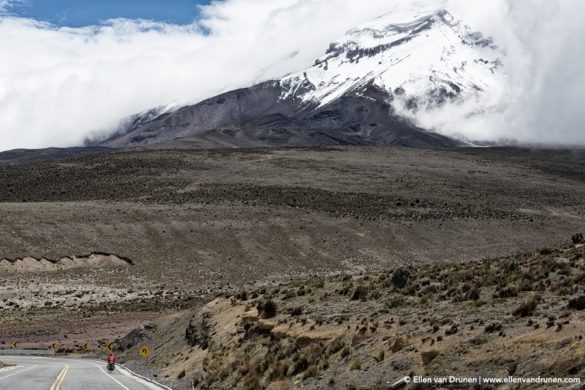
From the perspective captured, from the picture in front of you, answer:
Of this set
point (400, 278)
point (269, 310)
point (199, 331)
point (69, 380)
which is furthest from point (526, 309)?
point (199, 331)

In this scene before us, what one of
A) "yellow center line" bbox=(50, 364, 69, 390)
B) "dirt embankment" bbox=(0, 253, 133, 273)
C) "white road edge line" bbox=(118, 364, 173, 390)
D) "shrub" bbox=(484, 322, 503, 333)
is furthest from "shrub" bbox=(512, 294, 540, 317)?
"dirt embankment" bbox=(0, 253, 133, 273)

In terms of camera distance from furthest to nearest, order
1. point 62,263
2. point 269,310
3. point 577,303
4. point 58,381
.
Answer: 1. point 62,263
2. point 269,310
3. point 58,381
4. point 577,303

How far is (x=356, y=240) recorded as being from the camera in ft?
276

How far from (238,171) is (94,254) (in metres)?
51.6

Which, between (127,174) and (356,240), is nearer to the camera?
(356,240)

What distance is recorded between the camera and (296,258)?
7725 cm

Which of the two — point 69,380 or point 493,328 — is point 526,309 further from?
point 69,380

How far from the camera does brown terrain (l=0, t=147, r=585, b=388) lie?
18.5m

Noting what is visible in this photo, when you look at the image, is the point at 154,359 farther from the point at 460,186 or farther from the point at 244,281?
the point at 460,186

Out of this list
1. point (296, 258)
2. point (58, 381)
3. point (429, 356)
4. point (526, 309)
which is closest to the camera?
point (429, 356)

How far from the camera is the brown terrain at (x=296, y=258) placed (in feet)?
60.5

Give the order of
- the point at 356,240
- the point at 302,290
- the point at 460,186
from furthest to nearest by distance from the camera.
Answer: the point at 460,186 → the point at 356,240 → the point at 302,290

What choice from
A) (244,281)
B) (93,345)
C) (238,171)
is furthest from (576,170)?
(93,345)

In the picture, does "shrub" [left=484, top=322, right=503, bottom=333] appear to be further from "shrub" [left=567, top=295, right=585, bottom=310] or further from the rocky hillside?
"shrub" [left=567, top=295, right=585, bottom=310]
